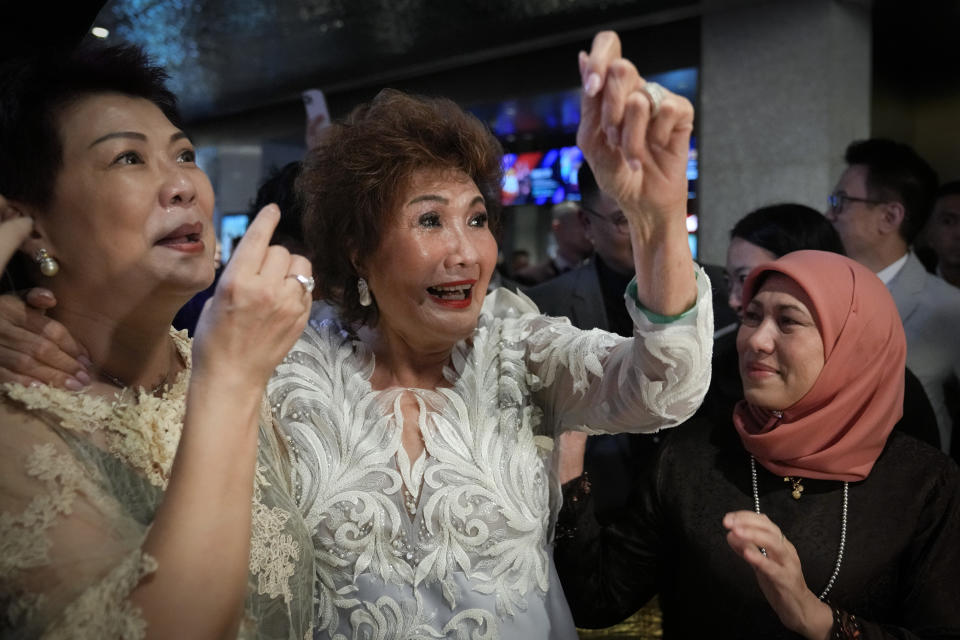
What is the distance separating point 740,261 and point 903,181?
112 centimetres

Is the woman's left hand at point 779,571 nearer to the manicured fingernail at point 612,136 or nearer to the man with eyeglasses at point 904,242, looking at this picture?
Answer: the manicured fingernail at point 612,136

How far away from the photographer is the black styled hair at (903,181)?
3.50 metres

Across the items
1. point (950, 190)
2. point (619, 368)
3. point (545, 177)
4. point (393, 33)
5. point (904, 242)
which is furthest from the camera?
point (545, 177)

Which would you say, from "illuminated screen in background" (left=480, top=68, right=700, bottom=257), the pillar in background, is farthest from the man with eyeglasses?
"illuminated screen in background" (left=480, top=68, right=700, bottom=257)

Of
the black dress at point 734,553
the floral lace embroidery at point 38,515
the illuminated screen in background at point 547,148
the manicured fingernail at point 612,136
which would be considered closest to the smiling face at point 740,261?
the black dress at point 734,553

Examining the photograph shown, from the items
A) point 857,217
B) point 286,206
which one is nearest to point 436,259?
point 286,206

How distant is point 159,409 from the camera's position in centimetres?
141

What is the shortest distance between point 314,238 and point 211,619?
1088 mm

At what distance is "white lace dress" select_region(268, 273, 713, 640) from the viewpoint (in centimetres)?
165

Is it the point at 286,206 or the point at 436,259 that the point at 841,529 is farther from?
the point at 286,206

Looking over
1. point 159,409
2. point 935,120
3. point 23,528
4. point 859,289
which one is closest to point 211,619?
point 23,528

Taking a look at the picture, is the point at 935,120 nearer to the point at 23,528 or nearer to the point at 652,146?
the point at 652,146

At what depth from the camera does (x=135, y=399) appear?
4.66 ft

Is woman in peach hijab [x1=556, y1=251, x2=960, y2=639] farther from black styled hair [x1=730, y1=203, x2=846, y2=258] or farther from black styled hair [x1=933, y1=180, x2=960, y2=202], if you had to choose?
black styled hair [x1=933, y1=180, x2=960, y2=202]
